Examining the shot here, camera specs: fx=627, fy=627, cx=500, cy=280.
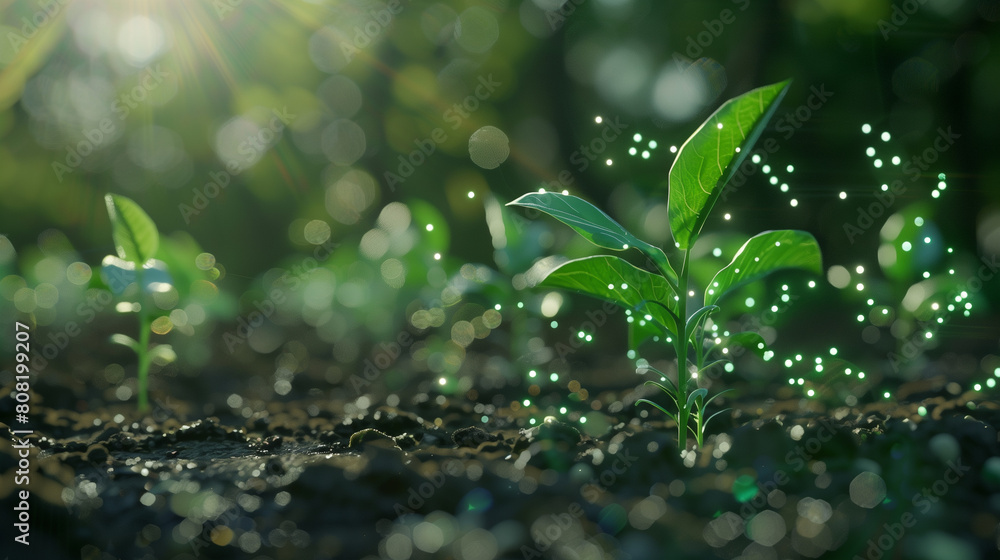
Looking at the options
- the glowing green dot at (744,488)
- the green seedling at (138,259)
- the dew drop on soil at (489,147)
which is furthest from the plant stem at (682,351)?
the dew drop on soil at (489,147)

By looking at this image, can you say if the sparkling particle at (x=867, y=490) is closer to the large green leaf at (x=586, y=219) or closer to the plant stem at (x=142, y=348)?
the large green leaf at (x=586, y=219)

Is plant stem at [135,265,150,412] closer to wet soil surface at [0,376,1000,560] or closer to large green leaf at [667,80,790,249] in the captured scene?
wet soil surface at [0,376,1000,560]

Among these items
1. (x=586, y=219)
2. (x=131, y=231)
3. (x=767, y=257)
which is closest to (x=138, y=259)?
(x=131, y=231)

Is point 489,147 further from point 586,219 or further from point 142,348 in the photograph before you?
point 586,219

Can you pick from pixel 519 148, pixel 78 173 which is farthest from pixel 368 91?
pixel 78 173

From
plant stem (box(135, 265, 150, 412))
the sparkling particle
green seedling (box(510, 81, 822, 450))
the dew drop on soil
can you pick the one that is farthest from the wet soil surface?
the dew drop on soil

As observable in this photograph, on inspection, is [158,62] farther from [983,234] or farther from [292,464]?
[983,234]
